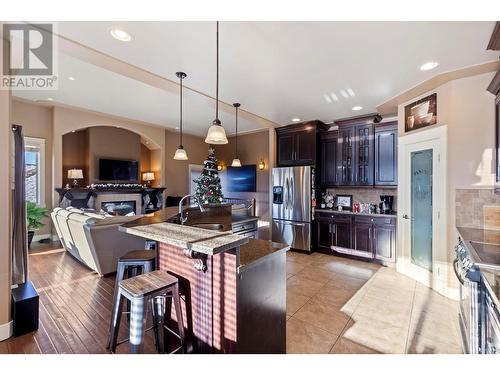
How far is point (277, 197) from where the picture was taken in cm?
539

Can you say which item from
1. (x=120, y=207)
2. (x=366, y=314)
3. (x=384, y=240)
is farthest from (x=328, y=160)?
(x=120, y=207)

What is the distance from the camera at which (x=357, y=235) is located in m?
4.48

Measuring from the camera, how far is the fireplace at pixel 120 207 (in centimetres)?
595

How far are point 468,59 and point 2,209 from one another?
4.73 m

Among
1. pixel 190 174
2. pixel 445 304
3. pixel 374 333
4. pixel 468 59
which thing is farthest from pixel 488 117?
pixel 190 174

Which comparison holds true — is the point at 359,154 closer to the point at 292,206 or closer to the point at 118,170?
the point at 292,206

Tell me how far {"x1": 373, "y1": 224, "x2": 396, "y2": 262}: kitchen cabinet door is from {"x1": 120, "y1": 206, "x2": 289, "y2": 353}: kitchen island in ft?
10.3

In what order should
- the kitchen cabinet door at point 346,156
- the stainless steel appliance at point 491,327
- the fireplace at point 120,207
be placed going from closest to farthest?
1. the stainless steel appliance at point 491,327
2. the kitchen cabinet door at point 346,156
3. the fireplace at point 120,207

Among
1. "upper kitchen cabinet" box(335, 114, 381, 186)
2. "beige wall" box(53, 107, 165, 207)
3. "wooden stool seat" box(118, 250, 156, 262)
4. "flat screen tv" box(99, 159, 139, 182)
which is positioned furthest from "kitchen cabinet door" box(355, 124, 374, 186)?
"flat screen tv" box(99, 159, 139, 182)

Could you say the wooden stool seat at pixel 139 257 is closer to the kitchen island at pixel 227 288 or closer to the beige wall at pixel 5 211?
the kitchen island at pixel 227 288

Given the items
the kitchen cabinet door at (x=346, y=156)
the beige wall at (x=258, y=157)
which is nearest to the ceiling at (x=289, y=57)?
the kitchen cabinet door at (x=346, y=156)

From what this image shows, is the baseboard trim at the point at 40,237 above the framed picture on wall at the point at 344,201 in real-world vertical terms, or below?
below
